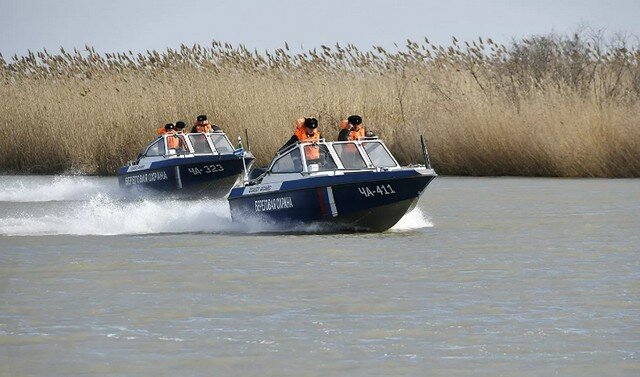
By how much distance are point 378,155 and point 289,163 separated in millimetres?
1169

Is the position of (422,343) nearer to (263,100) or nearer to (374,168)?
(374,168)

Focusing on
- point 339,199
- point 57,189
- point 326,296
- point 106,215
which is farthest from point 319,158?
point 57,189

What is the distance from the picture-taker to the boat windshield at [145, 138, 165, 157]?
99.6 ft

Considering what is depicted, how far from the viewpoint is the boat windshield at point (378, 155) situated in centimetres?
2036

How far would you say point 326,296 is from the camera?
1368cm

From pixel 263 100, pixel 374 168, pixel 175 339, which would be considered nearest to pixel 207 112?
pixel 263 100

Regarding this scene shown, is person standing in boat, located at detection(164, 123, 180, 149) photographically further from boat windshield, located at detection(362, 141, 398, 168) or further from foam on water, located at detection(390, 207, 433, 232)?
boat windshield, located at detection(362, 141, 398, 168)

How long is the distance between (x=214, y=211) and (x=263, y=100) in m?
11.5

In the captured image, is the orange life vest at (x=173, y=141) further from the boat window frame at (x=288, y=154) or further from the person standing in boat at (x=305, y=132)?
the boat window frame at (x=288, y=154)

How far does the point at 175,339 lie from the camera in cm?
1134

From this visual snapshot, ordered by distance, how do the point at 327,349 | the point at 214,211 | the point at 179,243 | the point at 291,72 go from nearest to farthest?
the point at 327,349 < the point at 179,243 < the point at 214,211 < the point at 291,72

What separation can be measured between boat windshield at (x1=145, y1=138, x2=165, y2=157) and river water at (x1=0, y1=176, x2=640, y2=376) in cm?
681

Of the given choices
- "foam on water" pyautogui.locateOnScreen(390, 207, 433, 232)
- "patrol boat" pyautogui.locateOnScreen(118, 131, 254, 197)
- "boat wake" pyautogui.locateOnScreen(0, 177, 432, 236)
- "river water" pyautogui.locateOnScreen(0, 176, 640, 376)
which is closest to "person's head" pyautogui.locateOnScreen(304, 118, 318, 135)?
"boat wake" pyautogui.locateOnScreen(0, 177, 432, 236)

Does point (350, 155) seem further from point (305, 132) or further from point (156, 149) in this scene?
point (156, 149)
